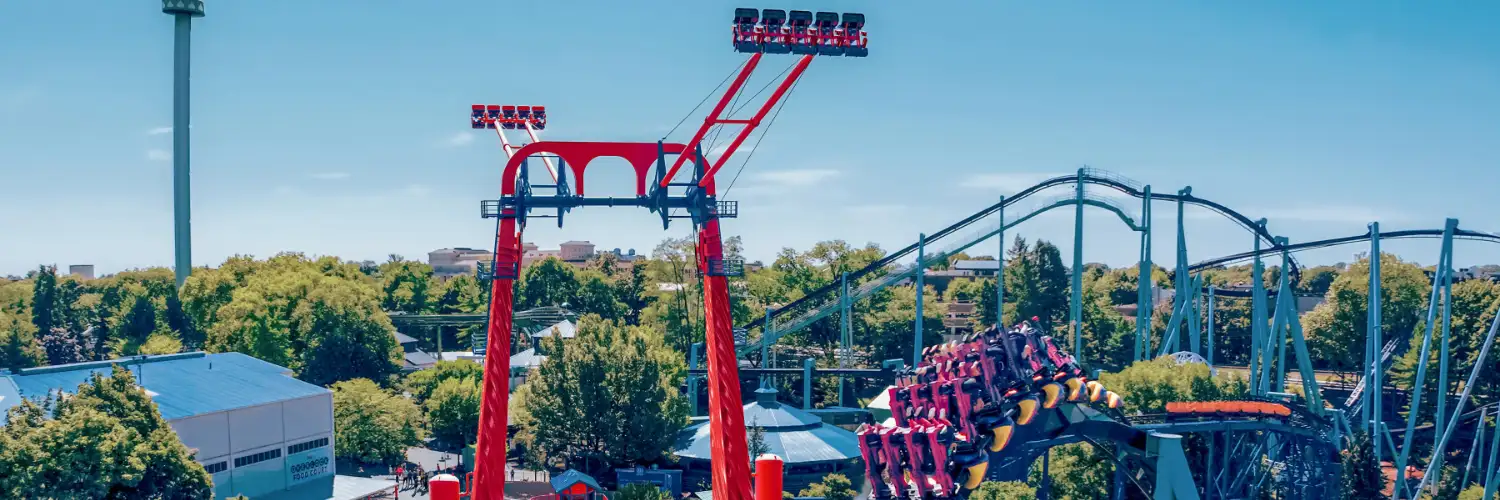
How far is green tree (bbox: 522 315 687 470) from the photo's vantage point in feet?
147

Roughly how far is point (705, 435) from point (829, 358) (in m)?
29.7

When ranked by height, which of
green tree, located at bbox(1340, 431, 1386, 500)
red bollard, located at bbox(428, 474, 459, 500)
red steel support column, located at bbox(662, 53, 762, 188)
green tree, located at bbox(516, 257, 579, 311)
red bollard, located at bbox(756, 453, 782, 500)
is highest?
red steel support column, located at bbox(662, 53, 762, 188)

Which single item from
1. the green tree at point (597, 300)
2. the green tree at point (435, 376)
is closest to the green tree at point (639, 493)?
the green tree at point (435, 376)

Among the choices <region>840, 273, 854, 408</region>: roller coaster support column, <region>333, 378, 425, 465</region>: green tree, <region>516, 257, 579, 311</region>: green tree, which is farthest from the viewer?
<region>516, 257, 579, 311</region>: green tree

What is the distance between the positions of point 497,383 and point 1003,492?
18205 millimetres

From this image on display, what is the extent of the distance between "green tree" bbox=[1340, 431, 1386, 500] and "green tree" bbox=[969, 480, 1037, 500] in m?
15.1

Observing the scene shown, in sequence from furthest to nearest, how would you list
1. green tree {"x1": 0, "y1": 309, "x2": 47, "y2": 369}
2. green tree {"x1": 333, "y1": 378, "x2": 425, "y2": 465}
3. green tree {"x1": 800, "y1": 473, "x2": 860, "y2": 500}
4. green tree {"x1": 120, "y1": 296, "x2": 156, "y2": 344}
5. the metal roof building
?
1. green tree {"x1": 120, "y1": 296, "x2": 156, "y2": 344}
2. green tree {"x1": 0, "y1": 309, "x2": 47, "y2": 369}
3. green tree {"x1": 333, "y1": 378, "x2": 425, "y2": 465}
4. the metal roof building
5. green tree {"x1": 800, "y1": 473, "x2": 860, "y2": 500}

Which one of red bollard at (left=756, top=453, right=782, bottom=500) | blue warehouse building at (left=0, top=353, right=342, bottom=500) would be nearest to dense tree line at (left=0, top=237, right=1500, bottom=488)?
blue warehouse building at (left=0, top=353, right=342, bottom=500)

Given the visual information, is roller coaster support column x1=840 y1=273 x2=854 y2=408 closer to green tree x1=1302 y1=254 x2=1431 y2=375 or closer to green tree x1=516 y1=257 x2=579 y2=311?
green tree x1=1302 y1=254 x2=1431 y2=375

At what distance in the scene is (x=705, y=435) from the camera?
48562 millimetres

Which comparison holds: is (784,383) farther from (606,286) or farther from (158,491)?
(158,491)

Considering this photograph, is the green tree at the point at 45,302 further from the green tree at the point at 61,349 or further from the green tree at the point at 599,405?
the green tree at the point at 599,405

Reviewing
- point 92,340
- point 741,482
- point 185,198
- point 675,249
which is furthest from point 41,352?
point 741,482

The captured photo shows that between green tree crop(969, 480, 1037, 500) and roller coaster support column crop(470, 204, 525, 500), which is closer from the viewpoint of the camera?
roller coaster support column crop(470, 204, 525, 500)
